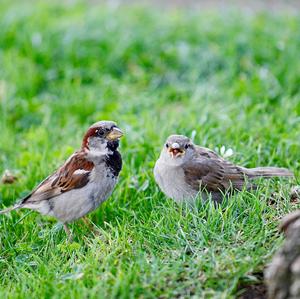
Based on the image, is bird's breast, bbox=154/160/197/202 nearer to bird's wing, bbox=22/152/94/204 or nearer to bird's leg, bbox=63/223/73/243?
bird's wing, bbox=22/152/94/204

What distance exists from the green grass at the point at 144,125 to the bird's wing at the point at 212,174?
0.65ft

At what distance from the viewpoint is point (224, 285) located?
3639 mm

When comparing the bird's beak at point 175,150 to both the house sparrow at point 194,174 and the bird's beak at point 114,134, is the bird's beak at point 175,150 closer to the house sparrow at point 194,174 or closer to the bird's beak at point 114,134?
the house sparrow at point 194,174

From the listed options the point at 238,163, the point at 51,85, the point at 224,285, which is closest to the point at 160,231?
the point at 224,285

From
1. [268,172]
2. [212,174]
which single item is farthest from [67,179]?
[268,172]

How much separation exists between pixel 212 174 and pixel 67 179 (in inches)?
40.1

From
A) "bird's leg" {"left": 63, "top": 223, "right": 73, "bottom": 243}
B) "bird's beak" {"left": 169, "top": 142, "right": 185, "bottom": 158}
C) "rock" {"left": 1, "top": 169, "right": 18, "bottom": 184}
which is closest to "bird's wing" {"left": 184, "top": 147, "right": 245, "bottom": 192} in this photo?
"bird's beak" {"left": 169, "top": 142, "right": 185, "bottom": 158}

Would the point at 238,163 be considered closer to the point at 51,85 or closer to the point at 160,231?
the point at 160,231

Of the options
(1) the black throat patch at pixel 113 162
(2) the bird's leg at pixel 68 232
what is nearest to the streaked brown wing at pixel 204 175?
(1) the black throat patch at pixel 113 162

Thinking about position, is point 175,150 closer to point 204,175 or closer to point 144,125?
point 204,175

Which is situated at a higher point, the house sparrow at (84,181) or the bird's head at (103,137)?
the bird's head at (103,137)

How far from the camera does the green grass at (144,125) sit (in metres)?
3.89

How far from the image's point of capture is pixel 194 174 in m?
4.79

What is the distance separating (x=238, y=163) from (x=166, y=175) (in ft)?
2.83
